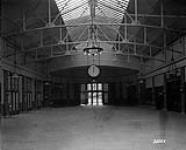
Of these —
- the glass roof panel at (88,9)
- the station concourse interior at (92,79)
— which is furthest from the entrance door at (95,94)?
the glass roof panel at (88,9)

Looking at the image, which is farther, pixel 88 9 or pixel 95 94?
pixel 95 94

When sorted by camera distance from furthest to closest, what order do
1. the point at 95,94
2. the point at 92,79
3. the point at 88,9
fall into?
the point at 95,94
the point at 92,79
the point at 88,9

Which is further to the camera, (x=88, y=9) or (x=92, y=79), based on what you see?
(x=92, y=79)

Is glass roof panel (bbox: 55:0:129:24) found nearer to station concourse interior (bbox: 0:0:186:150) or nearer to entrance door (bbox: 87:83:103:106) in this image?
station concourse interior (bbox: 0:0:186:150)

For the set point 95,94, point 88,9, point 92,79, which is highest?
point 88,9

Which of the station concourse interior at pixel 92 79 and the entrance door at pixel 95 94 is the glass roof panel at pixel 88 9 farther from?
the entrance door at pixel 95 94

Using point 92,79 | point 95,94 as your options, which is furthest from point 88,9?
point 95,94

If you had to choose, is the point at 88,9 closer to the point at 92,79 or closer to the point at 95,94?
the point at 92,79

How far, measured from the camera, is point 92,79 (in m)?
45.0

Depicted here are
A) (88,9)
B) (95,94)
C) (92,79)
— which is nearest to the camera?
(88,9)

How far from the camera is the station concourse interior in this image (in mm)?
11031

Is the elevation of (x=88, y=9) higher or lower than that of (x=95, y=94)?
higher

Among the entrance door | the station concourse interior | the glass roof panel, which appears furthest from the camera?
the entrance door

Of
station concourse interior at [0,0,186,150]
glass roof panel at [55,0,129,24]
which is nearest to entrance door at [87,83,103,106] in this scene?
station concourse interior at [0,0,186,150]
